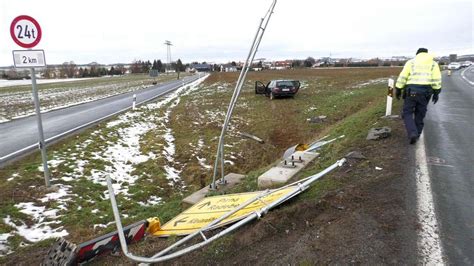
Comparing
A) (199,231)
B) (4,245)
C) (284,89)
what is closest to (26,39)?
(4,245)

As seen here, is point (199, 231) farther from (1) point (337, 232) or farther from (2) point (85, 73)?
(2) point (85, 73)

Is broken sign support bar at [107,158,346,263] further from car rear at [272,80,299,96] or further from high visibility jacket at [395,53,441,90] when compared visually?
car rear at [272,80,299,96]

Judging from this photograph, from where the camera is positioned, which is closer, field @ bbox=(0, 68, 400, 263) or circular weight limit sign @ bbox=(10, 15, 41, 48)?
field @ bbox=(0, 68, 400, 263)

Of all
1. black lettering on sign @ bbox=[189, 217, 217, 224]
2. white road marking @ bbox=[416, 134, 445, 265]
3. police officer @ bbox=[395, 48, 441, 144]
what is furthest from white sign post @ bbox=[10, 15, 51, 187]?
police officer @ bbox=[395, 48, 441, 144]

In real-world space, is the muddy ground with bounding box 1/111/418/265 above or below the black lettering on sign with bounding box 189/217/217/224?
above

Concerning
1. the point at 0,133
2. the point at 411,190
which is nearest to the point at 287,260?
the point at 411,190

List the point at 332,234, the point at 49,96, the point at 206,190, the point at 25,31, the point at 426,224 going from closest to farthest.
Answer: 1. the point at 332,234
2. the point at 426,224
3. the point at 25,31
4. the point at 206,190
5. the point at 49,96

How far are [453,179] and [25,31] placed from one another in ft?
24.6

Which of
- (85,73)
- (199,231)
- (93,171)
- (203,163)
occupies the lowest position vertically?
(203,163)

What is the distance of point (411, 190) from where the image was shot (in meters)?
4.23

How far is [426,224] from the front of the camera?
340 cm

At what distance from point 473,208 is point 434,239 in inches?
41.6

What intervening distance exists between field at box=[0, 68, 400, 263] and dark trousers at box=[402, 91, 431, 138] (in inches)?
39.9

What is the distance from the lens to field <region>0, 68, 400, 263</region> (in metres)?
5.60
